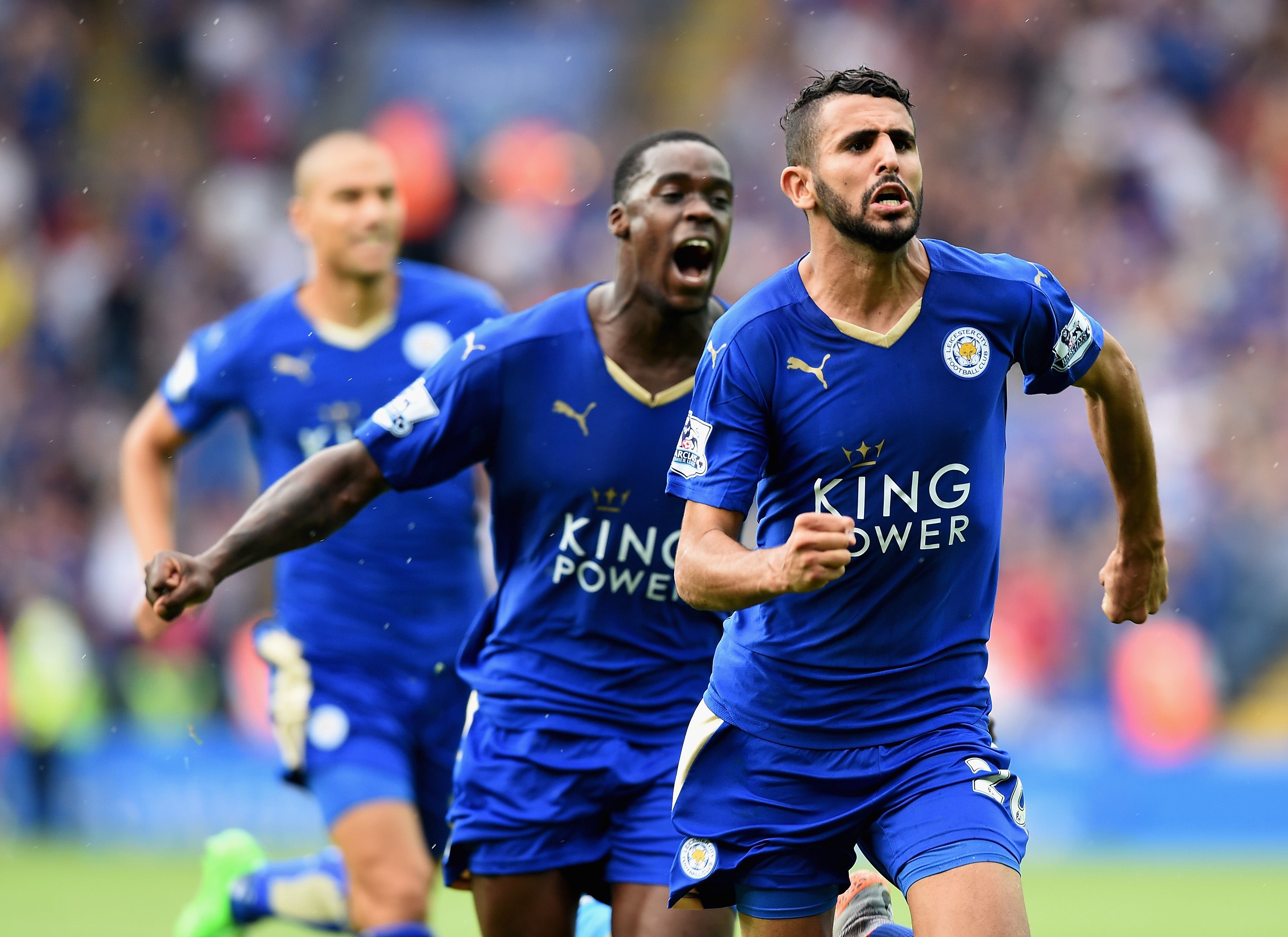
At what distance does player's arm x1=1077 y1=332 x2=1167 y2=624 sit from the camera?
4809mm

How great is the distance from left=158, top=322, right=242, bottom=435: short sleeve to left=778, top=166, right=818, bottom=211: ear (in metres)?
3.07

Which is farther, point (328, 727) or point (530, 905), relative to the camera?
point (328, 727)

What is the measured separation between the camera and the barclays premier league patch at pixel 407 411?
5.41 meters

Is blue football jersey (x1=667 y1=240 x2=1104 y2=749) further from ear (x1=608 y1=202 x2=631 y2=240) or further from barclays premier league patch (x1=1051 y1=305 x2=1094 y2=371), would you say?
ear (x1=608 y1=202 x2=631 y2=240)

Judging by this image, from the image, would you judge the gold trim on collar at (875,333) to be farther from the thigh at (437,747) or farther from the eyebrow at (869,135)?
the thigh at (437,747)

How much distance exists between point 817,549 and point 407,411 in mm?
1940

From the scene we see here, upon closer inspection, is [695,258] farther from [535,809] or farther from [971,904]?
[971,904]

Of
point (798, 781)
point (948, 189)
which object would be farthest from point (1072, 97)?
point (798, 781)

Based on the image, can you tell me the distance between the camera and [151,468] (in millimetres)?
7285

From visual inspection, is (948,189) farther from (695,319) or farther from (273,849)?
(695,319)

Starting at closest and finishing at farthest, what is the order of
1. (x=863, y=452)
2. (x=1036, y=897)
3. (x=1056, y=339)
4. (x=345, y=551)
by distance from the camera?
(x=863, y=452), (x=1056, y=339), (x=345, y=551), (x=1036, y=897)

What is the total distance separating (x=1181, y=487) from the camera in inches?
553

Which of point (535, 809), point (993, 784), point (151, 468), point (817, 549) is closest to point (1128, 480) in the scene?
point (993, 784)

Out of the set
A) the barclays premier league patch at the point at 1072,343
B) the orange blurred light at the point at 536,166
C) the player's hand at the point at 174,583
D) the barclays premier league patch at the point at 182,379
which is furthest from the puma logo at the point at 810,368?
the orange blurred light at the point at 536,166
